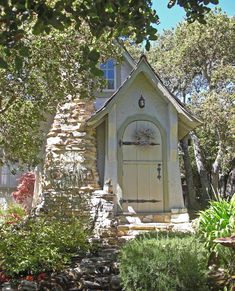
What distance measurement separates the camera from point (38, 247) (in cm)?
749

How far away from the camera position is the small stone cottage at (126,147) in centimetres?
1301

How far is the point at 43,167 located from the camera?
1345 cm

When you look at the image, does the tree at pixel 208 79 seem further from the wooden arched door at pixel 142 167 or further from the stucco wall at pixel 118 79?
the wooden arched door at pixel 142 167

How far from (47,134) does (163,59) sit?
11.7m

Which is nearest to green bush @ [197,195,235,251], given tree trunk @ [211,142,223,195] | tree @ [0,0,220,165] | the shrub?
tree @ [0,0,220,165]

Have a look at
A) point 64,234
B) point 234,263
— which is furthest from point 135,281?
point 64,234

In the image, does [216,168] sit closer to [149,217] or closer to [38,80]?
[149,217]

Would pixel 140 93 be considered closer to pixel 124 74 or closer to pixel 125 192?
pixel 124 74

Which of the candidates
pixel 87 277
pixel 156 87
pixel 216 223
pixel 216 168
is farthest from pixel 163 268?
pixel 216 168

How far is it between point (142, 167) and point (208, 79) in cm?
1045

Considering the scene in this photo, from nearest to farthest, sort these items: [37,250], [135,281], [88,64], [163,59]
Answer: [88,64] < [135,281] < [37,250] < [163,59]

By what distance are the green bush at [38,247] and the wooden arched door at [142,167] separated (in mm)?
4416

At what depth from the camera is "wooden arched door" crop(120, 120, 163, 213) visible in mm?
13484

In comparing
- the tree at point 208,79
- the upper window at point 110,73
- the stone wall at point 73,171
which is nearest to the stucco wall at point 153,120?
the stone wall at point 73,171
